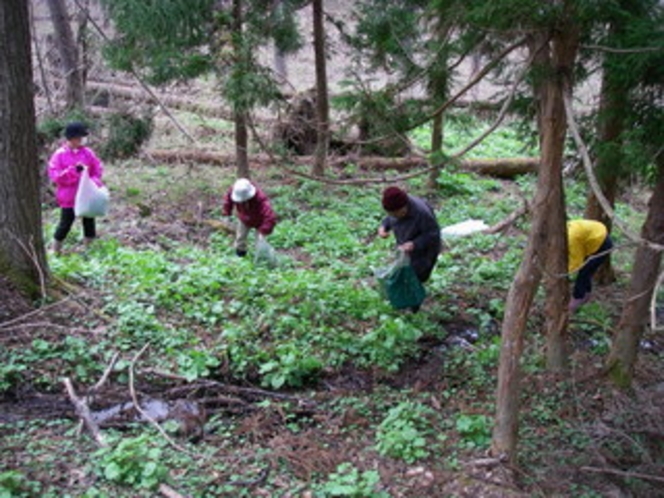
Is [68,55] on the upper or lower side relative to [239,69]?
upper

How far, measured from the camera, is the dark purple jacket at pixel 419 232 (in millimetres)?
6746

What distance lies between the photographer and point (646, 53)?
13.4 feet

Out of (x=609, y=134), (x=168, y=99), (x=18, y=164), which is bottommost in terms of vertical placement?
(x=18, y=164)

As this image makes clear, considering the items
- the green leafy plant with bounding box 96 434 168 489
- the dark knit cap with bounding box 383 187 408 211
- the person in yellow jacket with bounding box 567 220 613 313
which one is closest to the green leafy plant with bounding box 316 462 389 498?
the green leafy plant with bounding box 96 434 168 489

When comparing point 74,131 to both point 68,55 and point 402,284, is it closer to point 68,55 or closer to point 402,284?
point 402,284

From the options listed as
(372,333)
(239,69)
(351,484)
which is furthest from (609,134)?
(239,69)

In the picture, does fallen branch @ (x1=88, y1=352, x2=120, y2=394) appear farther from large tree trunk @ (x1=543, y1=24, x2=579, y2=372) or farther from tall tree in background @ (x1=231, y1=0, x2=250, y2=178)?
large tree trunk @ (x1=543, y1=24, x2=579, y2=372)

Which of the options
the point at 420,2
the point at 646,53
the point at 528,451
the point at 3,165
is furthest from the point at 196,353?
the point at 420,2

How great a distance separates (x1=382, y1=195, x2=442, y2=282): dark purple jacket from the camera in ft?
22.1

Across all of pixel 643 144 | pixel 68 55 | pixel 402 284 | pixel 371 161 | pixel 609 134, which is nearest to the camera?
pixel 643 144

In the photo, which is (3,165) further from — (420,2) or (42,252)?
(420,2)

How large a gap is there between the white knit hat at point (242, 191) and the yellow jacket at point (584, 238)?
385 centimetres

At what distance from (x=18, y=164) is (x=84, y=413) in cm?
255

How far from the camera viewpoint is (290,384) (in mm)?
5789
